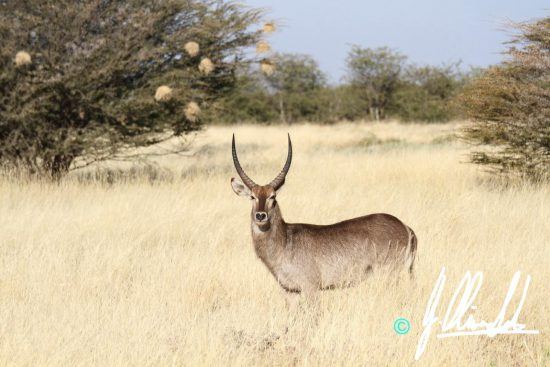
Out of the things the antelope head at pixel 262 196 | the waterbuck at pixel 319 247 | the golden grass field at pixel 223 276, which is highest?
the antelope head at pixel 262 196

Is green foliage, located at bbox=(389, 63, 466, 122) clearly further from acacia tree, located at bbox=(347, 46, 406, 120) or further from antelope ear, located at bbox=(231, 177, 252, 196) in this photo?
antelope ear, located at bbox=(231, 177, 252, 196)

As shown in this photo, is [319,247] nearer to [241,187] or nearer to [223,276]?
[241,187]

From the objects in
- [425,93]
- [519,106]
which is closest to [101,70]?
[519,106]

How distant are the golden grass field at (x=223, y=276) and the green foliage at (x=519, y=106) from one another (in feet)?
2.37

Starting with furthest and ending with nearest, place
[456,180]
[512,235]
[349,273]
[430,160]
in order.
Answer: [430,160] < [456,180] < [512,235] < [349,273]

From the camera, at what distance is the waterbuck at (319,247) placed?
17.2 feet

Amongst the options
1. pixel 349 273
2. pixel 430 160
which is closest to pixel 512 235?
pixel 349 273

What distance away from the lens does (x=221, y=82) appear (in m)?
14.3

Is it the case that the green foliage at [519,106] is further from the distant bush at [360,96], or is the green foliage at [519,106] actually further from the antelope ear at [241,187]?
the distant bush at [360,96]

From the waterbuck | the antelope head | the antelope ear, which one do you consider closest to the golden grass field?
the waterbuck

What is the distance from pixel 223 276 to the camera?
6324 millimetres

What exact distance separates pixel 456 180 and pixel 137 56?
6.00 m

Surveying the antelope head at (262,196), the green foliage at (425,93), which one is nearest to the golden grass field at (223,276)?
the antelope head at (262,196)

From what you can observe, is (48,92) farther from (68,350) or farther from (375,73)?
(375,73)
